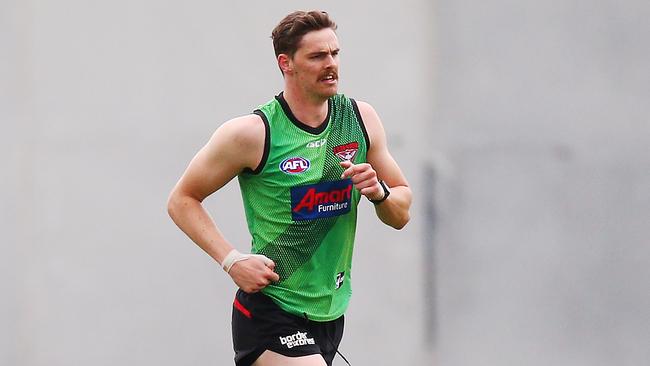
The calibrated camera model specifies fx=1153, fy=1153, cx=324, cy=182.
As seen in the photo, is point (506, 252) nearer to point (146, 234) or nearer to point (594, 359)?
point (594, 359)

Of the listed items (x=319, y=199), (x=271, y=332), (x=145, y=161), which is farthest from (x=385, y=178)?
(x=145, y=161)

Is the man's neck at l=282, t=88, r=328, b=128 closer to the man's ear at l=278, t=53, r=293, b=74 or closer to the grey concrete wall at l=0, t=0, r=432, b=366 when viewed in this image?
the man's ear at l=278, t=53, r=293, b=74

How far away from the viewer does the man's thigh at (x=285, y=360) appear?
4113 mm

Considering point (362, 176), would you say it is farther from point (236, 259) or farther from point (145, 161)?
point (145, 161)

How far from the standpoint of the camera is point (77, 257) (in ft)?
20.7

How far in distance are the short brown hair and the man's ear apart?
0.02 metres

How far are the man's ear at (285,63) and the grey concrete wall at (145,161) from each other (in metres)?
1.88

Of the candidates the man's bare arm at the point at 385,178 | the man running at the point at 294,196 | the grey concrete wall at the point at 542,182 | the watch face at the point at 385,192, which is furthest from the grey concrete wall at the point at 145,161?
the watch face at the point at 385,192

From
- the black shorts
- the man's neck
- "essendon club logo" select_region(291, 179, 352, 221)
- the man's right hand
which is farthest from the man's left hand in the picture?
the black shorts

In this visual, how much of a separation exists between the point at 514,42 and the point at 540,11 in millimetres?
209

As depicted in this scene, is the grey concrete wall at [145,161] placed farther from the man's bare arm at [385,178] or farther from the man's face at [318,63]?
the man's face at [318,63]

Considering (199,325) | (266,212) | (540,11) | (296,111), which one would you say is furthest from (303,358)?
(540,11)

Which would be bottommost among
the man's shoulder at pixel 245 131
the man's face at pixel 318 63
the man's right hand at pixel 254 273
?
the man's right hand at pixel 254 273

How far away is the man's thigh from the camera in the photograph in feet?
13.5
